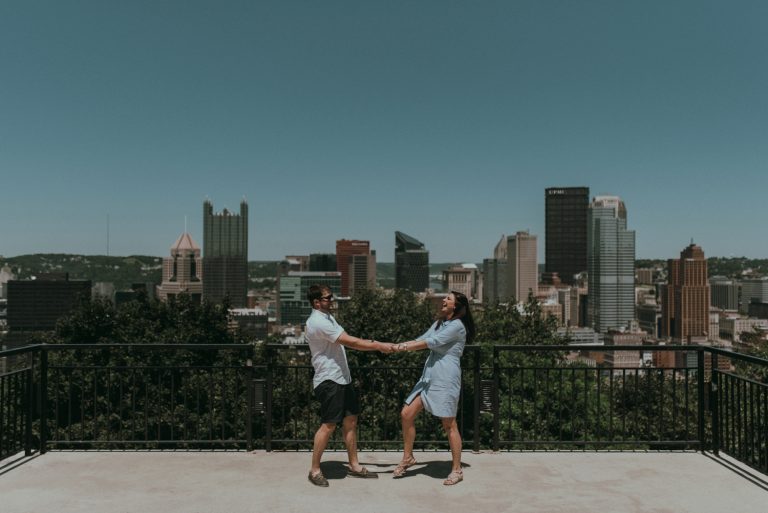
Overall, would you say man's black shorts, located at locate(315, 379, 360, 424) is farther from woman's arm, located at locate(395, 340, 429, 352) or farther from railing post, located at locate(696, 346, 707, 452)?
railing post, located at locate(696, 346, 707, 452)

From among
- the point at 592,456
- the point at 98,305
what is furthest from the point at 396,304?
the point at 592,456

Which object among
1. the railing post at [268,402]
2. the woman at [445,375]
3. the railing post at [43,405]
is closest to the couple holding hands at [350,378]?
the woman at [445,375]

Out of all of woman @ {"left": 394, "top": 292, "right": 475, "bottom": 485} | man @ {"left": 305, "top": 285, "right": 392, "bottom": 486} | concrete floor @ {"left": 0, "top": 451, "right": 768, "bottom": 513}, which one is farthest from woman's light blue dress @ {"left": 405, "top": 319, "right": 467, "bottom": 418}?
concrete floor @ {"left": 0, "top": 451, "right": 768, "bottom": 513}

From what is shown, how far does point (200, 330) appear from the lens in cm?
2206

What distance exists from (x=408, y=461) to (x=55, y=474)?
9.79ft

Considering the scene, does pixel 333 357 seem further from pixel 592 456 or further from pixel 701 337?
pixel 701 337

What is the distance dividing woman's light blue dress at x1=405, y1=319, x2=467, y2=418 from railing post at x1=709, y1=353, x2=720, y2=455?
2613 mm

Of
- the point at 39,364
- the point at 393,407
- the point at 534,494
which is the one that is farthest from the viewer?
the point at 393,407

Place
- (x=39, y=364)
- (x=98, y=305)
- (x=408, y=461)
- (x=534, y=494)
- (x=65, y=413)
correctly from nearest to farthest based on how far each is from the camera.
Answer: (x=534, y=494)
(x=408, y=461)
(x=39, y=364)
(x=65, y=413)
(x=98, y=305)

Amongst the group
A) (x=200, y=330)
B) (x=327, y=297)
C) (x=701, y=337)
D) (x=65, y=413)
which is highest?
(x=327, y=297)

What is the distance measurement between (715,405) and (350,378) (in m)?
3.57

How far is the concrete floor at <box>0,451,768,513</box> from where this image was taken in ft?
14.7

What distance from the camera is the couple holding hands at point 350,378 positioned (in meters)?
4.88

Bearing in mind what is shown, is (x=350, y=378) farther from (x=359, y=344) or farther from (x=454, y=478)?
(x=454, y=478)
